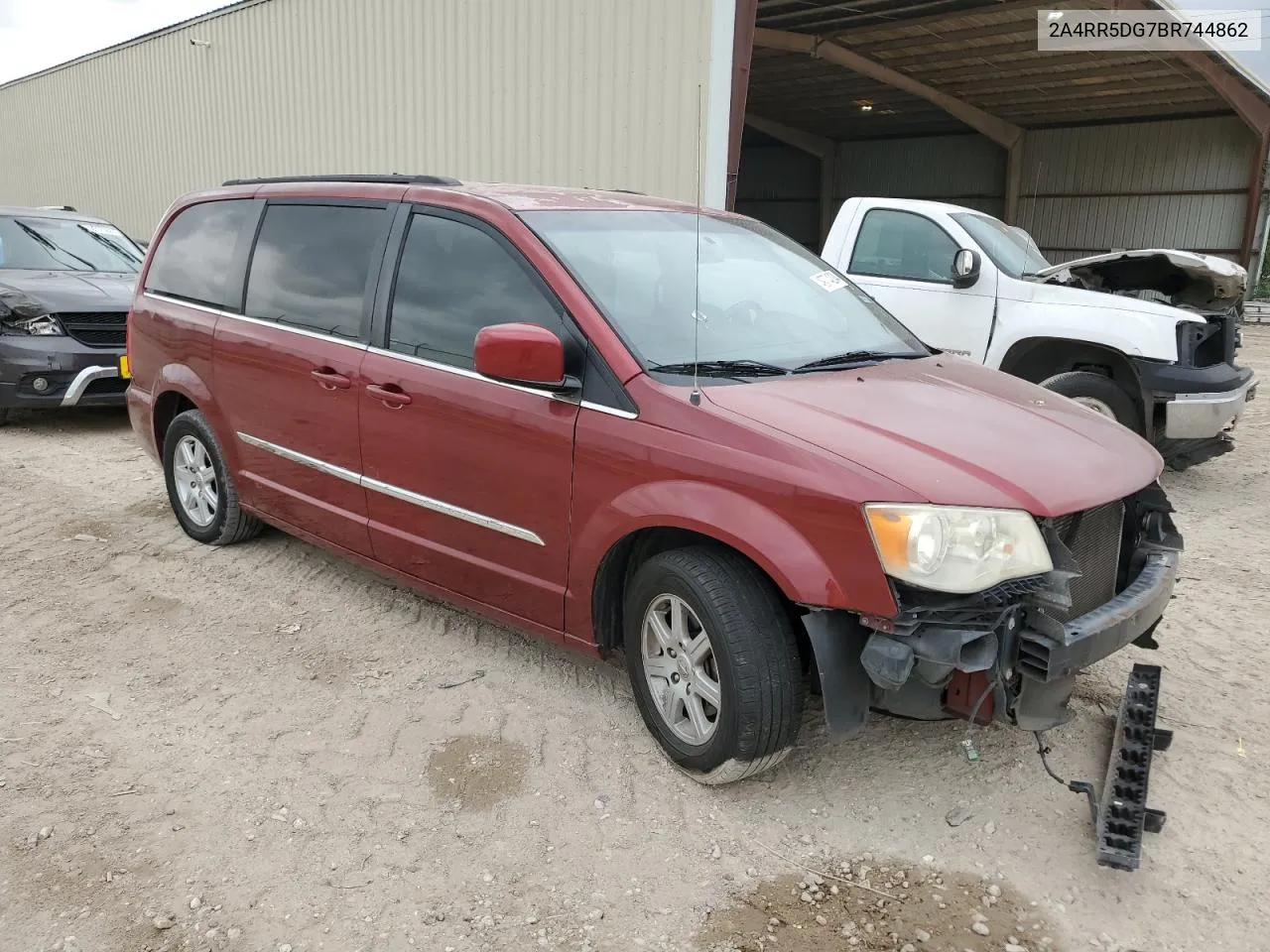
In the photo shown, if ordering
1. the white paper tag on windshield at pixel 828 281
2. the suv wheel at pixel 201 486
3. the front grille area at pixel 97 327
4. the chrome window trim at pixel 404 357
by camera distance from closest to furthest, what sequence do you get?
the chrome window trim at pixel 404 357 < the white paper tag on windshield at pixel 828 281 < the suv wheel at pixel 201 486 < the front grille area at pixel 97 327

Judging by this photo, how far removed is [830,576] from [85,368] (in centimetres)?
664

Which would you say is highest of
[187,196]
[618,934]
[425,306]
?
[187,196]

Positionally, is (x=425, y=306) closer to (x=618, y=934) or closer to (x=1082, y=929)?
(x=618, y=934)

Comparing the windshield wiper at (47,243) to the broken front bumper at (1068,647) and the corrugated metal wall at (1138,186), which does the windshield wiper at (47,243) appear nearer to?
the broken front bumper at (1068,647)

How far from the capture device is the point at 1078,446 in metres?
2.79

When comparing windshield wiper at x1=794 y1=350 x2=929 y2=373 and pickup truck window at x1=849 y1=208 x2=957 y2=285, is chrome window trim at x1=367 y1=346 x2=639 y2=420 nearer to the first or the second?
windshield wiper at x1=794 y1=350 x2=929 y2=373

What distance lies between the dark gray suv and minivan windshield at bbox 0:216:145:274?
0.04 ft

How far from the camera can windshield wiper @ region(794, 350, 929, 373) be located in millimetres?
3133

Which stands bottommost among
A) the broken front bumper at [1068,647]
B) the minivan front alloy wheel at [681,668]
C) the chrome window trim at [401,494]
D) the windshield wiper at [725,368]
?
the minivan front alloy wheel at [681,668]

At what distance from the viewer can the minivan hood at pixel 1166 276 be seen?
6391 millimetres

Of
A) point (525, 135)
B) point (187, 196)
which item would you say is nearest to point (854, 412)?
point (187, 196)

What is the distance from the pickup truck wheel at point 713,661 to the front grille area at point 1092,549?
783mm

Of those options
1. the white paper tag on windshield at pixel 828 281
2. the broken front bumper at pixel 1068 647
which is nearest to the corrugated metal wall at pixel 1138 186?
the white paper tag on windshield at pixel 828 281

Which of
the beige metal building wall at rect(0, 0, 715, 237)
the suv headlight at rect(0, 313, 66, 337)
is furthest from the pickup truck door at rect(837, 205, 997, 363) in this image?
the suv headlight at rect(0, 313, 66, 337)
